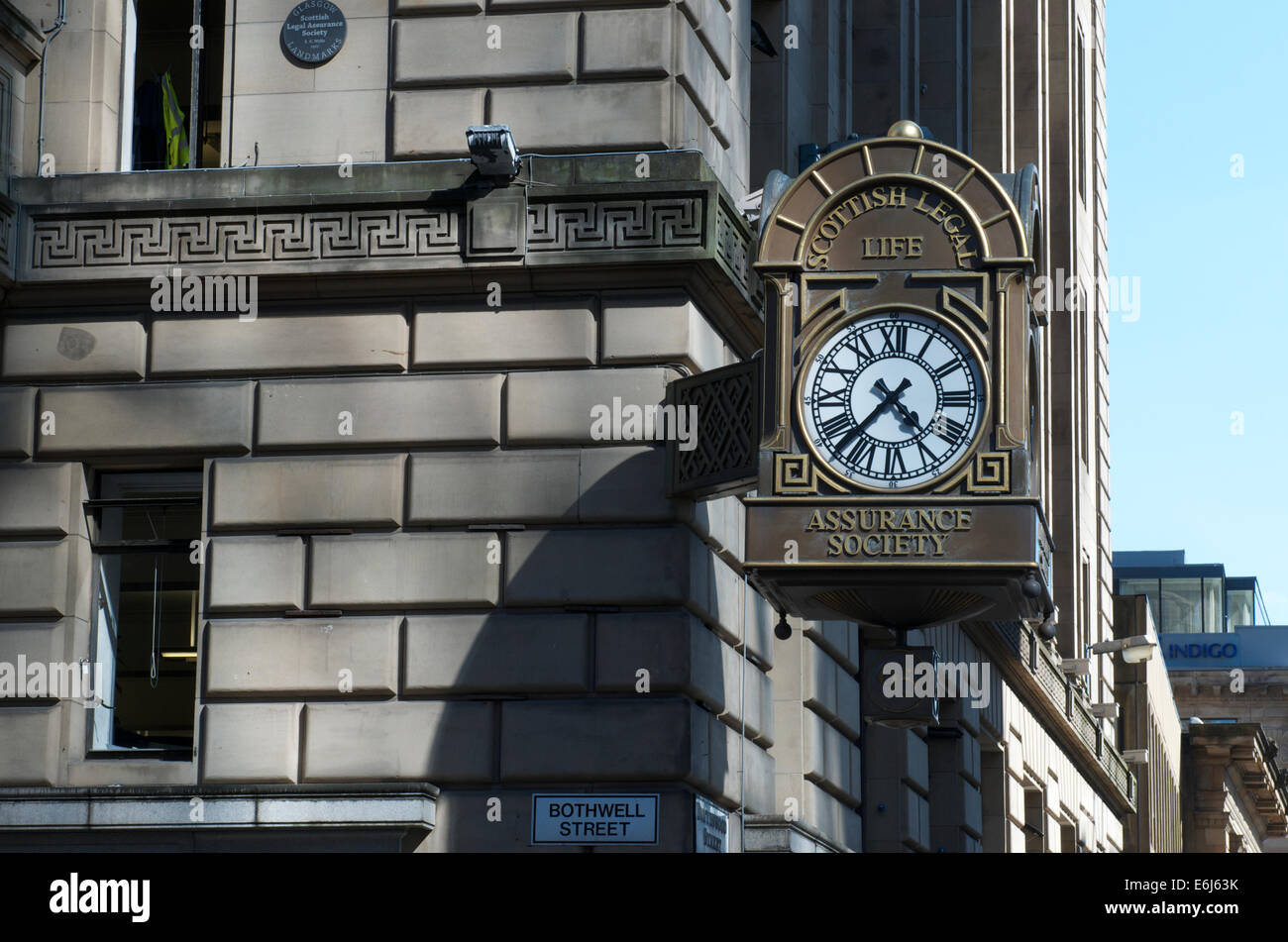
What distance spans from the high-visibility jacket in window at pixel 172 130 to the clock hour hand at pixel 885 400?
6870mm

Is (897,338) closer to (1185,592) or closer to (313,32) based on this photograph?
(313,32)

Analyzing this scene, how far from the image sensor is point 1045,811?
127 ft

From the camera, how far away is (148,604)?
19594mm

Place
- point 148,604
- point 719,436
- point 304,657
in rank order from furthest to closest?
1. point 148,604
2. point 304,657
3. point 719,436

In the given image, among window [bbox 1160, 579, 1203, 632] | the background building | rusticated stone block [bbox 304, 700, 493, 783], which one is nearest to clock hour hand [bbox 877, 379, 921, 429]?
rusticated stone block [bbox 304, 700, 493, 783]

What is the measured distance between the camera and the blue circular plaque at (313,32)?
19.9 metres

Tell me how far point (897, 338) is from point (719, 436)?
155 cm

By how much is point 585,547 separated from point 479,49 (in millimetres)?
4340

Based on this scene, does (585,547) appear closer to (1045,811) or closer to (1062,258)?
(1045,811)

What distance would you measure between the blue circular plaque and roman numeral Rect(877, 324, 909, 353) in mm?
5540

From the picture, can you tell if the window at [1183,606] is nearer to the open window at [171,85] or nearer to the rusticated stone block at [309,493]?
the open window at [171,85]

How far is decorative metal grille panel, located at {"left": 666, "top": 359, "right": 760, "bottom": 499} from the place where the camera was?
17.9 meters

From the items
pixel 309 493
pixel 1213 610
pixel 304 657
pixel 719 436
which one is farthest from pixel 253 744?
pixel 1213 610
